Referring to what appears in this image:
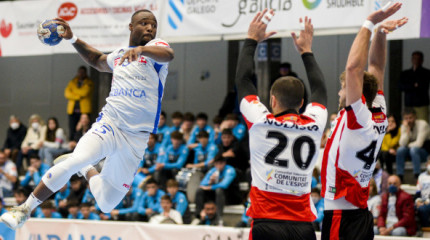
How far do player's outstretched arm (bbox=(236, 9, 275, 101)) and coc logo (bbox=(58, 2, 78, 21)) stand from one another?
9471 millimetres

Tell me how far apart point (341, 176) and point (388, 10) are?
1492 millimetres

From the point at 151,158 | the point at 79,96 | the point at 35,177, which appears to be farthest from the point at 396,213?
the point at 79,96

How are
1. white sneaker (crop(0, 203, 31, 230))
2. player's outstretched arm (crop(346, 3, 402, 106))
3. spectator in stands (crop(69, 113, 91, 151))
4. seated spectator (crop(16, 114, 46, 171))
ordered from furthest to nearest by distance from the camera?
seated spectator (crop(16, 114, 46, 171)), spectator in stands (crop(69, 113, 91, 151)), white sneaker (crop(0, 203, 31, 230)), player's outstretched arm (crop(346, 3, 402, 106))

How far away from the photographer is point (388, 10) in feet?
18.9

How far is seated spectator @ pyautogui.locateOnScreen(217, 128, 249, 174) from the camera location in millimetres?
14031

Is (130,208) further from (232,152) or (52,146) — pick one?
(52,146)

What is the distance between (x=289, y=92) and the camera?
521 centimetres

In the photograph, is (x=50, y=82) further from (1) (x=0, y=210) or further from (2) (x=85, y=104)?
(1) (x=0, y=210)

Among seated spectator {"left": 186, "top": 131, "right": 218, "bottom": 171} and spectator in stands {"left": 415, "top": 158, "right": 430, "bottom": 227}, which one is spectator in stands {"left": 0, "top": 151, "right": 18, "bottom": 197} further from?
spectator in stands {"left": 415, "top": 158, "right": 430, "bottom": 227}

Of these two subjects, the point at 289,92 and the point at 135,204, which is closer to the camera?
the point at 289,92

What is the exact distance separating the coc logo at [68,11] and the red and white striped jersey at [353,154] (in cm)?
918

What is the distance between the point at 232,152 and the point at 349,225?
7.96 m

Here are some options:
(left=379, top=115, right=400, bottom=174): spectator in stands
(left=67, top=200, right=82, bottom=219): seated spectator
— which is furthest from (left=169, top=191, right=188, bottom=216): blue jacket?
(left=379, top=115, right=400, bottom=174): spectator in stands

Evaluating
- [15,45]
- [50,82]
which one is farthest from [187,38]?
[50,82]
